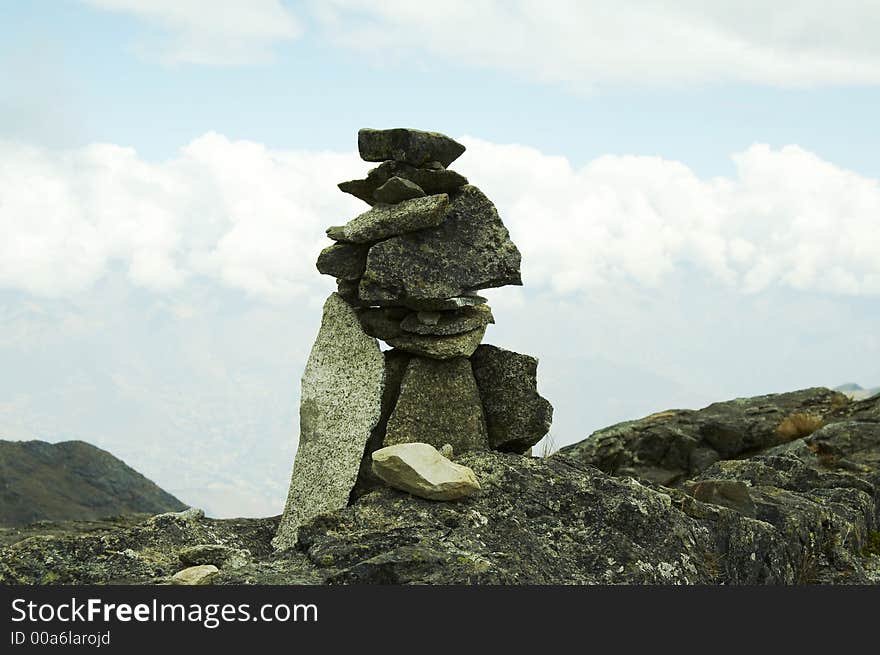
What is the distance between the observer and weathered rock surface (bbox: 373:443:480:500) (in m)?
11.0

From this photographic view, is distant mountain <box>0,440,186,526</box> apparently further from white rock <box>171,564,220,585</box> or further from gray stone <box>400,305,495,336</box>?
white rock <box>171,564,220,585</box>

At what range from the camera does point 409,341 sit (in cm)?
1359

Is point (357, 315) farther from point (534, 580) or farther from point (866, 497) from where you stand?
point (866, 497)

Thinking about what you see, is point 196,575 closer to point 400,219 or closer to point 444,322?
point 444,322

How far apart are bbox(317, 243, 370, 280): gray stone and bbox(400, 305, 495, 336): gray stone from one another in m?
1.14

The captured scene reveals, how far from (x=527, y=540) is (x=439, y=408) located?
333 cm

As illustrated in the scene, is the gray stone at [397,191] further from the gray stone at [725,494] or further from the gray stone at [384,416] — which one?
the gray stone at [725,494]

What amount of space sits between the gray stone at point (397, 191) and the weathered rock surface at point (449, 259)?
0.58 meters

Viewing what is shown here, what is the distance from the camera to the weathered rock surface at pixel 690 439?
2370cm

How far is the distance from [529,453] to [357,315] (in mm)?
3380

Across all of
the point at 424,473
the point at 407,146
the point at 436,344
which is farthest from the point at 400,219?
the point at 424,473

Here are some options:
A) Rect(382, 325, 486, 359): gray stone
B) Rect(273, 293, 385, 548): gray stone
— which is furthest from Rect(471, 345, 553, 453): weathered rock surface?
Rect(273, 293, 385, 548): gray stone

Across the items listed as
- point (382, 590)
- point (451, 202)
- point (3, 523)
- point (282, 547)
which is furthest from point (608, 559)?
point (3, 523)

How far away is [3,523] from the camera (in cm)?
3083
